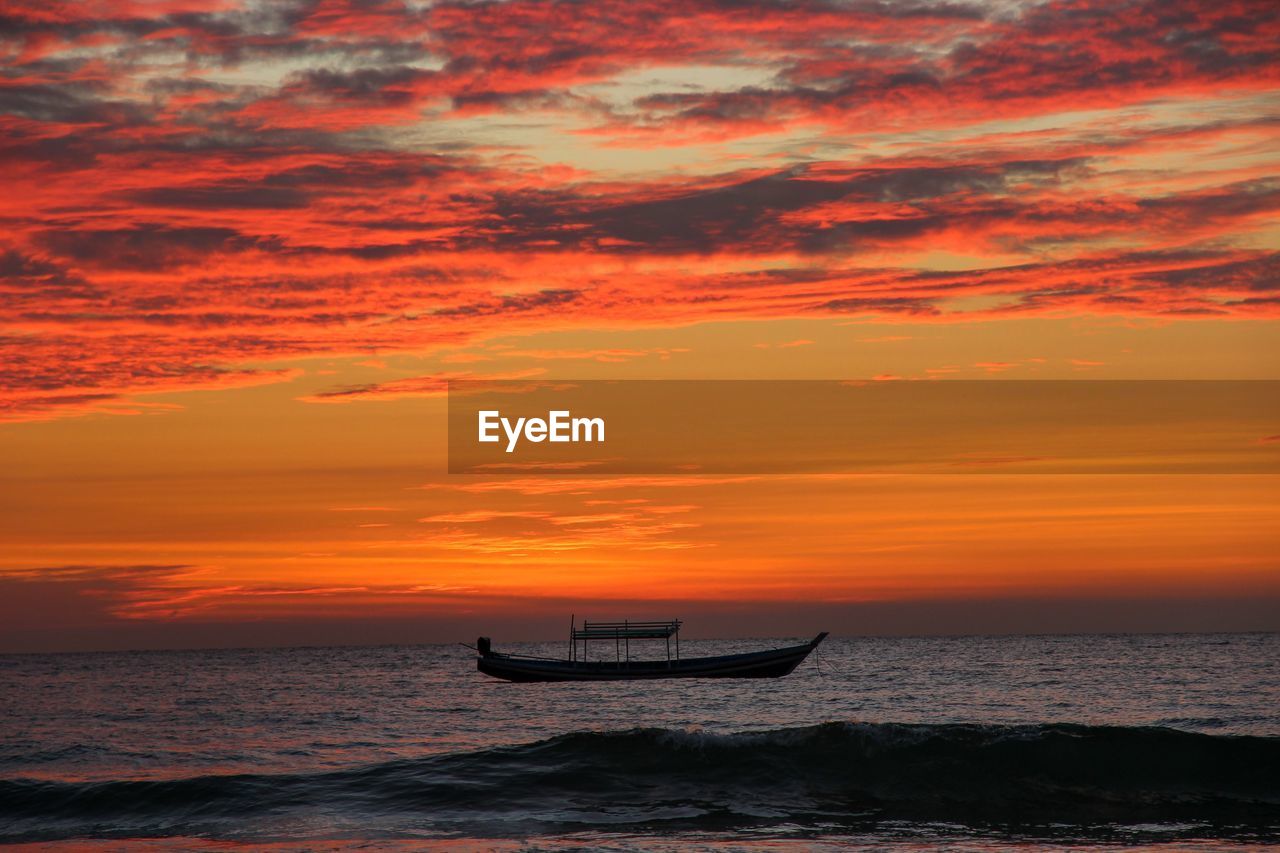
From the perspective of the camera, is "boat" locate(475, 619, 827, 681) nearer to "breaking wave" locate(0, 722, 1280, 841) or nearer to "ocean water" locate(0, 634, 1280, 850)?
"ocean water" locate(0, 634, 1280, 850)

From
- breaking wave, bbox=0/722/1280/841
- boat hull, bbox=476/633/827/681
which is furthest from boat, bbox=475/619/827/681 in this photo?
breaking wave, bbox=0/722/1280/841

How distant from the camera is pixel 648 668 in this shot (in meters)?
61.9

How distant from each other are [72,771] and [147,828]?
13.7 m

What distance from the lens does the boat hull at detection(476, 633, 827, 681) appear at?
61562 millimetres

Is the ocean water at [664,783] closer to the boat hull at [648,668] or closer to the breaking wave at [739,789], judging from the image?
the breaking wave at [739,789]

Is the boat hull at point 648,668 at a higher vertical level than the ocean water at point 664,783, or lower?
higher

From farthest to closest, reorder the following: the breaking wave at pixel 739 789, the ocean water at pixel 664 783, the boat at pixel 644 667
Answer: the boat at pixel 644 667, the breaking wave at pixel 739 789, the ocean water at pixel 664 783

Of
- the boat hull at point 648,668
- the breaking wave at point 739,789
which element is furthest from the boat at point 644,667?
the breaking wave at point 739,789

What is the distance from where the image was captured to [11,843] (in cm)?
2902

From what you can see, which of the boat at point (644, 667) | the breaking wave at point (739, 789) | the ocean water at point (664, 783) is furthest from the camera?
the boat at point (644, 667)

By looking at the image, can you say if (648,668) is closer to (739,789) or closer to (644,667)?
(644,667)

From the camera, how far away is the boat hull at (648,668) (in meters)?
61.6

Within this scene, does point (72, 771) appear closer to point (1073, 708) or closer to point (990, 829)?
Result: point (990, 829)

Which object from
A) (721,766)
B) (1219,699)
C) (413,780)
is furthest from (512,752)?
(1219,699)
